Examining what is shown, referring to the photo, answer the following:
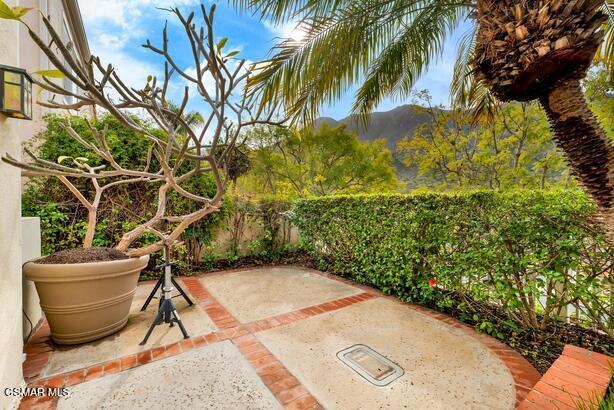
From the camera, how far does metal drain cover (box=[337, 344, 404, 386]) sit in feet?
7.92

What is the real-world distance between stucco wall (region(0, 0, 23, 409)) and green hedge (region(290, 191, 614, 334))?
4.32 m

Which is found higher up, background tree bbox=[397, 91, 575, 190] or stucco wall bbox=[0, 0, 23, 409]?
background tree bbox=[397, 91, 575, 190]

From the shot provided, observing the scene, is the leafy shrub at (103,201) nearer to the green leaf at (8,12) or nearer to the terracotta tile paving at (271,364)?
the terracotta tile paving at (271,364)

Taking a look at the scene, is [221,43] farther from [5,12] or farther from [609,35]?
[609,35]

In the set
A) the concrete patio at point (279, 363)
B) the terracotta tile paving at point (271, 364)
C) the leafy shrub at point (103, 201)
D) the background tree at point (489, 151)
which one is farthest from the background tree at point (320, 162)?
the terracotta tile paving at point (271, 364)

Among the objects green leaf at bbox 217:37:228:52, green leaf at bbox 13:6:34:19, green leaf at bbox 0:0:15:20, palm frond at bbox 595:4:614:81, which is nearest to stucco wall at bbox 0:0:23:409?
green leaf at bbox 13:6:34:19

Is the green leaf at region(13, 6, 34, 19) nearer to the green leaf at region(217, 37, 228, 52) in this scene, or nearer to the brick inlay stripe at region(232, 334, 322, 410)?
the green leaf at region(217, 37, 228, 52)

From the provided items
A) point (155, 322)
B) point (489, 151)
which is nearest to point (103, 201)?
point (155, 322)

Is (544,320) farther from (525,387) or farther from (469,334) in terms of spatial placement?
(525,387)

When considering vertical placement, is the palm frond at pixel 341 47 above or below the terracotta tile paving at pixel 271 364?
above

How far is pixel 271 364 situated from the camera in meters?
2.56

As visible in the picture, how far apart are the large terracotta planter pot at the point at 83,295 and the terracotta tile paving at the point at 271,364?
12.3 inches

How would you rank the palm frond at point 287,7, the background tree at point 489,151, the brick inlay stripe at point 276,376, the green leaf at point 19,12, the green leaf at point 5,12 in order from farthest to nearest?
the background tree at point 489,151 → the palm frond at point 287,7 → the brick inlay stripe at point 276,376 → the green leaf at point 19,12 → the green leaf at point 5,12

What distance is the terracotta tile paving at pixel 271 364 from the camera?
6.64ft
